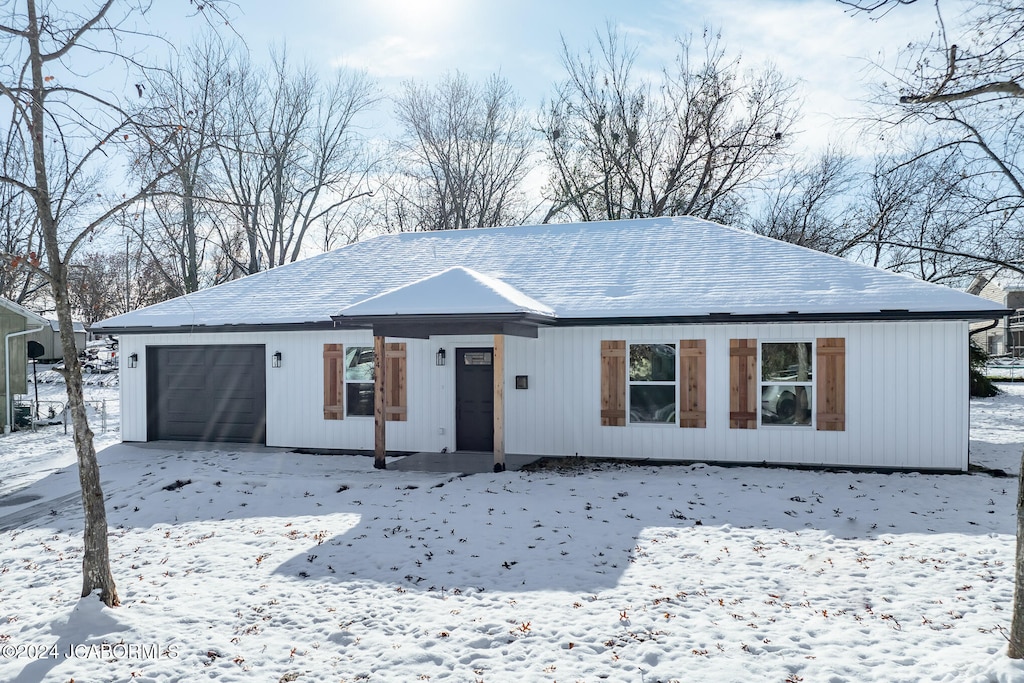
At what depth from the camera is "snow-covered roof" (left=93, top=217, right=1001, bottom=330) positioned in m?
10.8

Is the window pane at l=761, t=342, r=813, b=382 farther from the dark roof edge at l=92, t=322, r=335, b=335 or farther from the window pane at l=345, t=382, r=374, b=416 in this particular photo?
the dark roof edge at l=92, t=322, r=335, b=335

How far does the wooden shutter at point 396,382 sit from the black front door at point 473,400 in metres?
0.95

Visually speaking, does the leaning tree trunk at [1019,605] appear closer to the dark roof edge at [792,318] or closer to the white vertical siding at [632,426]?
the dark roof edge at [792,318]

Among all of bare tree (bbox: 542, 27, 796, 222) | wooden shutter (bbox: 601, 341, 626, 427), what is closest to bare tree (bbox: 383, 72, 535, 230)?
bare tree (bbox: 542, 27, 796, 222)

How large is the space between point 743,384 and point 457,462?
470 centimetres

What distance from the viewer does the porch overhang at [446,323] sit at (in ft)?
33.2

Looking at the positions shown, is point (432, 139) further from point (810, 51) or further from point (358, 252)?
point (810, 51)

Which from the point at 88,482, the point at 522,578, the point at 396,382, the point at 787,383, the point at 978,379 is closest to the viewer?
the point at 88,482

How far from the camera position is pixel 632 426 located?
11.7 m

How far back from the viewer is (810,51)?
27.2 ft

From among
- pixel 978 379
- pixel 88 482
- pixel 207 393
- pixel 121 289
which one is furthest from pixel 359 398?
pixel 121 289

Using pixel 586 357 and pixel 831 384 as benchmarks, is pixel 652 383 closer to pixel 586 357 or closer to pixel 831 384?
pixel 586 357

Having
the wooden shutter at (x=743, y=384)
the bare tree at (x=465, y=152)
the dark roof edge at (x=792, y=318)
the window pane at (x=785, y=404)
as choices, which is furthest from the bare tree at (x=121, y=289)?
the window pane at (x=785, y=404)

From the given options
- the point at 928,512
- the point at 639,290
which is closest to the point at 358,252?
the point at 639,290
